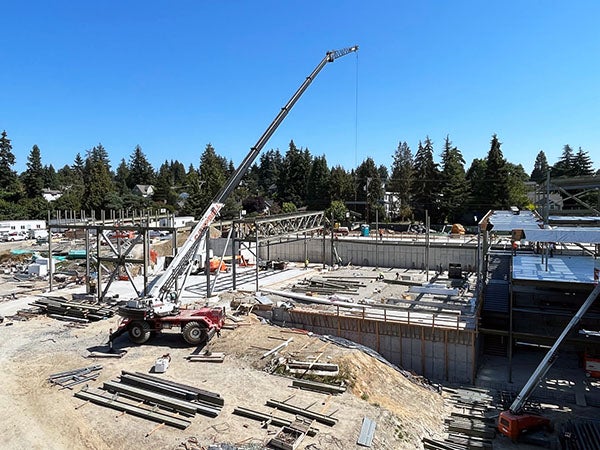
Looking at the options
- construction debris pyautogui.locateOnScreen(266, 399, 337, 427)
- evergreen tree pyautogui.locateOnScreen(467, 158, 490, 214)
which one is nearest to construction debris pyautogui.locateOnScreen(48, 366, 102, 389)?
construction debris pyautogui.locateOnScreen(266, 399, 337, 427)

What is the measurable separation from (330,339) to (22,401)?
12.0 metres

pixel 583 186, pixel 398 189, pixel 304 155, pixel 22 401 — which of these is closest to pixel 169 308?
pixel 22 401

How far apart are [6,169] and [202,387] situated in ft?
289

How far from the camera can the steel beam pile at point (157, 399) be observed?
1198 centimetres

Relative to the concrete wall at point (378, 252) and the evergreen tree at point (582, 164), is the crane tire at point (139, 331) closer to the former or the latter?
the concrete wall at point (378, 252)

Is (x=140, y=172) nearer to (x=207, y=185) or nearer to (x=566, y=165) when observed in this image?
(x=207, y=185)

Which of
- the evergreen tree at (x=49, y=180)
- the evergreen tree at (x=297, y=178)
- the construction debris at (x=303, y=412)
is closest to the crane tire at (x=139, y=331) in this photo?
the construction debris at (x=303, y=412)

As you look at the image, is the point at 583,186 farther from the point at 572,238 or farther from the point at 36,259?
the point at 36,259

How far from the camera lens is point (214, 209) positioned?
22.6 meters

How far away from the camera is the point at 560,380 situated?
765 inches

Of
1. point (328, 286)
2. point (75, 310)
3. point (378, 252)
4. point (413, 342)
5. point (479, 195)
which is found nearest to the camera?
point (413, 342)

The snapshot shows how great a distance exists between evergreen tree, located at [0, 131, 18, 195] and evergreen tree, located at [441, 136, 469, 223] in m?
76.8

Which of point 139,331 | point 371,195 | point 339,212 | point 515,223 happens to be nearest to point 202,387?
point 139,331

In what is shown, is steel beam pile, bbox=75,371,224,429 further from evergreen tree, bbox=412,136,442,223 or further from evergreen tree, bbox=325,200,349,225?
evergreen tree, bbox=412,136,442,223
